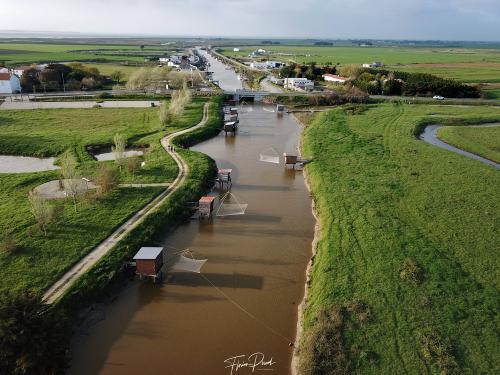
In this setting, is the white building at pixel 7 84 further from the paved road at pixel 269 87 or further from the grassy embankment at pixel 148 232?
the paved road at pixel 269 87

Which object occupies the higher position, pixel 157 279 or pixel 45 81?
pixel 45 81

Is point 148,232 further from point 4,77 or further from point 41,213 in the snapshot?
point 4,77

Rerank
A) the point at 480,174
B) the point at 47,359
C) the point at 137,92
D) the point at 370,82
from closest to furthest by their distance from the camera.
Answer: the point at 47,359 < the point at 480,174 < the point at 137,92 < the point at 370,82

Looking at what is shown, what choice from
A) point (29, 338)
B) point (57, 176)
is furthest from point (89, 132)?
point (29, 338)

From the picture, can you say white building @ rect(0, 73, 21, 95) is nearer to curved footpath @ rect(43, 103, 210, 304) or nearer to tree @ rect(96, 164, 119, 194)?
curved footpath @ rect(43, 103, 210, 304)

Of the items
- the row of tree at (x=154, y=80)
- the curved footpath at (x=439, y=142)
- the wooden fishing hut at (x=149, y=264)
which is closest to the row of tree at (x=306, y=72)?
the row of tree at (x=154, y=80)

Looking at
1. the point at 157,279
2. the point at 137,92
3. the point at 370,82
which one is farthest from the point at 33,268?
the point at 370,82

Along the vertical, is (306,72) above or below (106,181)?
above

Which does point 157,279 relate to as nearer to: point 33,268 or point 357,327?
point 33,268
